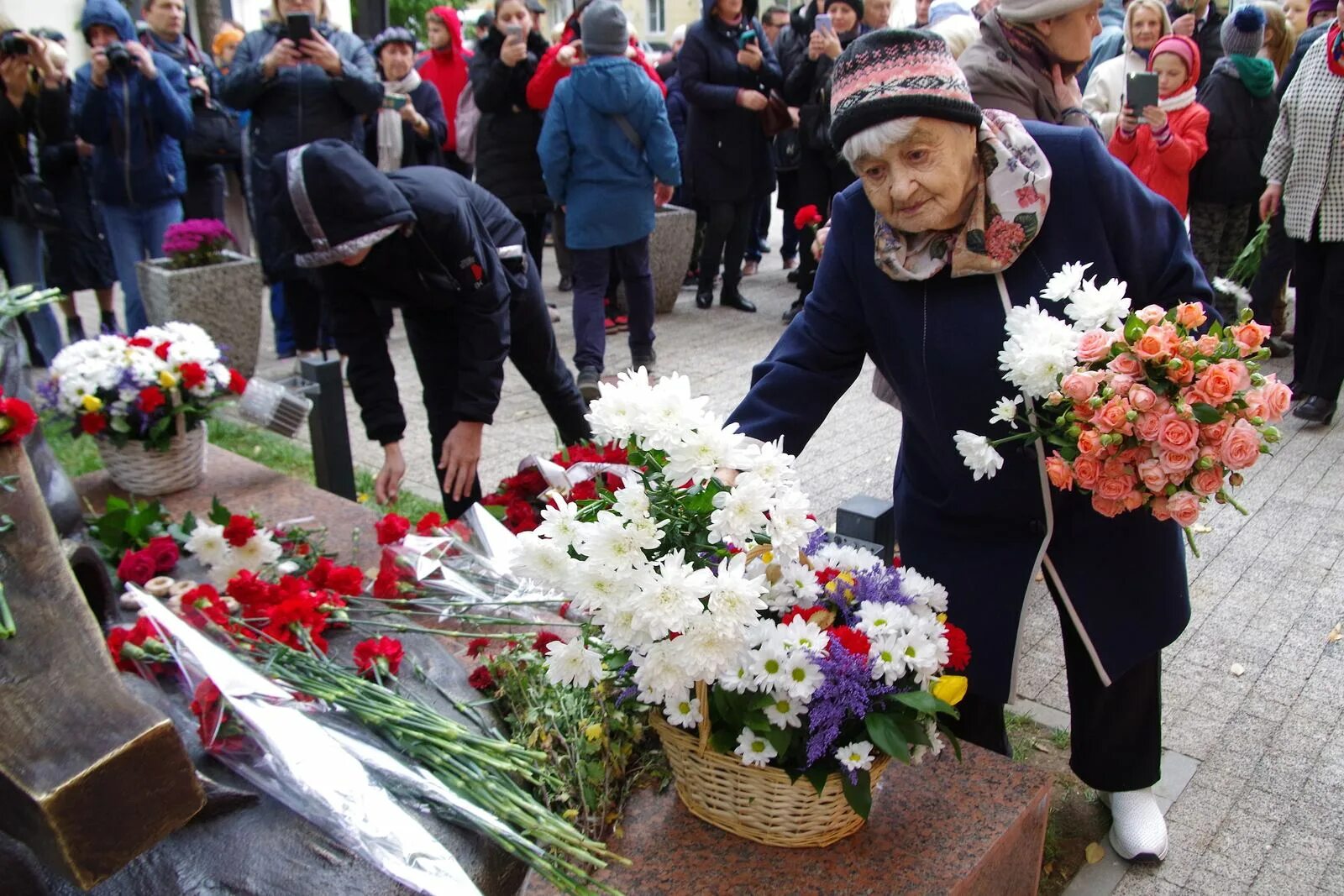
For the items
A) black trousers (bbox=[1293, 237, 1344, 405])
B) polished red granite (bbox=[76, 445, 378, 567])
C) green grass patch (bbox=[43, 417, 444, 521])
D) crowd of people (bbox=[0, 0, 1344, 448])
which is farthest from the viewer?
crowd of people (bbox=[0, 0, 1344, 448])

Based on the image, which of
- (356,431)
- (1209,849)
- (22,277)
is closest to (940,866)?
(1209,849)

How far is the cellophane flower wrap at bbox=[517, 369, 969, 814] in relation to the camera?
5.34ft

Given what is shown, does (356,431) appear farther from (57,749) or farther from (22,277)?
(57,749)

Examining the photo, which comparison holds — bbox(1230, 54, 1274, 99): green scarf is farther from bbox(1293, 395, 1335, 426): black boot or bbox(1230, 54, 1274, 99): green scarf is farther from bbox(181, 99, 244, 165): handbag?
bbox(181, 99, 244, 165): handbag

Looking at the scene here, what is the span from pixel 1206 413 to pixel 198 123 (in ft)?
23.1

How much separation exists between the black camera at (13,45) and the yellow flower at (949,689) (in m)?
6.63

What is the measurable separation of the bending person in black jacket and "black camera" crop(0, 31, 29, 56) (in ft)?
13.4

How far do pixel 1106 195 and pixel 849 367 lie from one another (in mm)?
613

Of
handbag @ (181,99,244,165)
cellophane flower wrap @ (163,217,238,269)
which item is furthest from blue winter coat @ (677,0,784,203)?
cellophane flower wrap @ (163,217,238,269)

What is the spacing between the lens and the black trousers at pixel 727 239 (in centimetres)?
799

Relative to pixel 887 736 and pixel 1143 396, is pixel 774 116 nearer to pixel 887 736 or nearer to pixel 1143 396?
pixel 1143 396

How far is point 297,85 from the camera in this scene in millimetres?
6199

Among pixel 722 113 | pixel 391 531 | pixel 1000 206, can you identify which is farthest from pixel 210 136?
pixel 1000 206

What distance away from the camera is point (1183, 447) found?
68.3 inches
